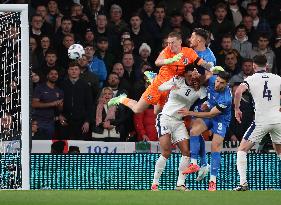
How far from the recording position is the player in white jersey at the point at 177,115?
1819 cm

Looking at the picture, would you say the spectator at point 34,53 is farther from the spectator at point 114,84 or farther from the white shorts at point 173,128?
the white shorts at point 173,128

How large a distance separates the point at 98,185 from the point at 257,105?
4.51 meters

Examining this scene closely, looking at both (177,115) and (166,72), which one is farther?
(166,72)

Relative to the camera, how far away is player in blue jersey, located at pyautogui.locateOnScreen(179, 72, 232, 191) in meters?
18.5

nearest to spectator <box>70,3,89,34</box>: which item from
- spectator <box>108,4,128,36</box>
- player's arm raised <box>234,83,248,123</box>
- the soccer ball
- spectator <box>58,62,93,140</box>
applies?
spectator <box>108,4,128,36</box>

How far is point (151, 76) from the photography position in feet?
63.1

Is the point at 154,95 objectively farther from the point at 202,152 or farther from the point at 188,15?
the point at 188,15

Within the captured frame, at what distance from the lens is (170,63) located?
58.6 ft

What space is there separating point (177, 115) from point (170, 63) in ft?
2.94

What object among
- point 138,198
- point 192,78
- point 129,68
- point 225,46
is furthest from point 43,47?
point 138,198

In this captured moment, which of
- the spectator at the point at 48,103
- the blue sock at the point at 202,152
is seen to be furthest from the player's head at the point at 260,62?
the spectator at the point at 48,103

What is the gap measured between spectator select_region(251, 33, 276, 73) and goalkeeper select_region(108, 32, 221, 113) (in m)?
5.63

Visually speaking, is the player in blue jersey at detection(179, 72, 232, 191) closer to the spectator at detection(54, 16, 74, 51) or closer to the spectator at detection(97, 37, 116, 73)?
the spectator at detection(97, 37, 116, 73)

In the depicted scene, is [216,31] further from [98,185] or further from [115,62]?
[98,185]
